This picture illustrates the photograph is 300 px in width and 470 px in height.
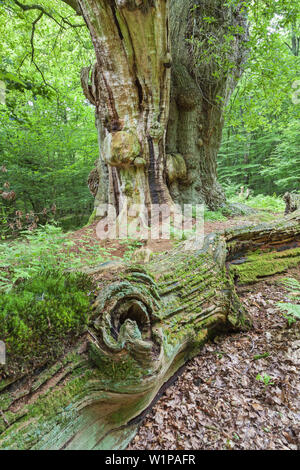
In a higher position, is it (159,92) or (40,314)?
(159,92)

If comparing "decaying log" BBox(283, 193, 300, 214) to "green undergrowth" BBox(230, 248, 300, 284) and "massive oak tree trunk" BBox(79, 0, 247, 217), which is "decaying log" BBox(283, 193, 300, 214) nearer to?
"green undergrowth" BBox(230, 248, 300, 284)

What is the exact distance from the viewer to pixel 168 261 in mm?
2850

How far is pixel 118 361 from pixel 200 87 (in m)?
7.52

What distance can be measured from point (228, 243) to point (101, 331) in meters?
2.62

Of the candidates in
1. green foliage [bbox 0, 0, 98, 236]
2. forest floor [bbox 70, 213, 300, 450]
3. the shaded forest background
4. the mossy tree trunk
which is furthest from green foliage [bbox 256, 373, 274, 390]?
green foliage [bbox 0, 0, 98, 236]

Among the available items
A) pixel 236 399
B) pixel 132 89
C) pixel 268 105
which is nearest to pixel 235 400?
pixel 236 399

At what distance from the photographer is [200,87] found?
671 cm

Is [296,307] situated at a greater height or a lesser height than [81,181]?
lesser

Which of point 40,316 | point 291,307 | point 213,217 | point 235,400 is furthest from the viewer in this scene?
point 213,217

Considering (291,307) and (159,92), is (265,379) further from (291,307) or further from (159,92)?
(159,92)

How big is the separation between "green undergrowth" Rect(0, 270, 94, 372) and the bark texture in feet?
17.1
